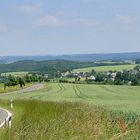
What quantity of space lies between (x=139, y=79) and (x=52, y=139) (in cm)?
7526

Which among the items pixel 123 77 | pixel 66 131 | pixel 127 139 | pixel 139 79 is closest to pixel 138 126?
pixel 127 139

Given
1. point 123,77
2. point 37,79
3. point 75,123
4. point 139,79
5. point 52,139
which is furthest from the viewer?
point 37,79

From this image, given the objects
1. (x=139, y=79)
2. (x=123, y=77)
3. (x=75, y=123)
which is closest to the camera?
(x=75, y=123)

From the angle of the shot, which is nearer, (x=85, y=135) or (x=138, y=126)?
(x=85, y=135)

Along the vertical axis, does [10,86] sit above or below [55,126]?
below

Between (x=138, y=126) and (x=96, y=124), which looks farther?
(x=138, y=126)

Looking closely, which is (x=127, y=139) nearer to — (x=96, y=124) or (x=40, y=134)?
(x=96, y=124)

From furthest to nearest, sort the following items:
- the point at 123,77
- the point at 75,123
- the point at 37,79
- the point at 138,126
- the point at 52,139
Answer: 1. the point at 37,79
2. the point at 123,77
3. the point at 138,126
4. the point at 75,123
5. the point at 52,139

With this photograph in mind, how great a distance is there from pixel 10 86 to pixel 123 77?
75.9ft

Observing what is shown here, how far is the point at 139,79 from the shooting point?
82.5 m

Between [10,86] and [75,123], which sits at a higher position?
[75,123]

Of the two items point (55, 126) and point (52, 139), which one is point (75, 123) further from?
point (52, 139)

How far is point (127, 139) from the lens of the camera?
9.69 m

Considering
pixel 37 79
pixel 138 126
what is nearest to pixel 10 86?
pixel 37 79
